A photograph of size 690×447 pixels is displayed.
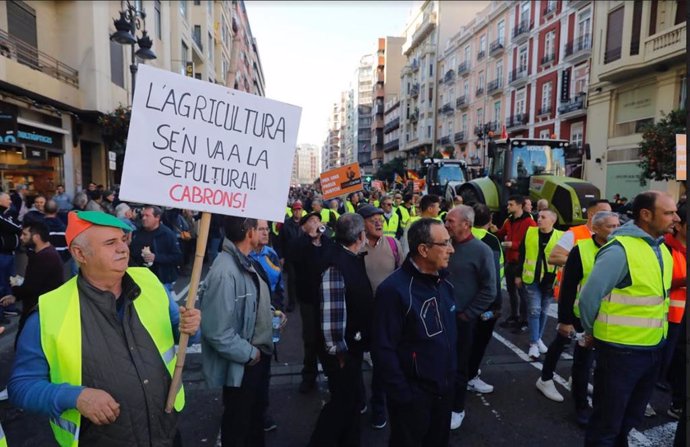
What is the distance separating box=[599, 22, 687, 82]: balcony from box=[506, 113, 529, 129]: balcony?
392 inches

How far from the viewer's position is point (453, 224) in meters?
3.67

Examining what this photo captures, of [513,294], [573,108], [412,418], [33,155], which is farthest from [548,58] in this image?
[412,418]

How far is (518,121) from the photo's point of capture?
110ft

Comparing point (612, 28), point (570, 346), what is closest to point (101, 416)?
point (570, 346)

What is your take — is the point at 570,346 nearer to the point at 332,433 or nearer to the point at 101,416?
the point at 332,433

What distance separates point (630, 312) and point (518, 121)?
34070 mm

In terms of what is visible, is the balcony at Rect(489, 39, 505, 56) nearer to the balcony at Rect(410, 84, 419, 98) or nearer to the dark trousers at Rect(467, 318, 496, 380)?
the balcony at Rect(410, 84, 419, 98)

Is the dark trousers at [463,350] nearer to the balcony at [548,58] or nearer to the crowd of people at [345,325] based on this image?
the crowd of people at [345,325]

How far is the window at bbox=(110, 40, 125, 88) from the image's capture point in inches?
658

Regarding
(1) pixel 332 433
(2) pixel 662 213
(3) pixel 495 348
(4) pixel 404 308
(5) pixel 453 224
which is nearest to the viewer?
(4) pixel 404 308

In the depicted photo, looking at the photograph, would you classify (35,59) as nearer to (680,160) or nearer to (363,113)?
(680,160)

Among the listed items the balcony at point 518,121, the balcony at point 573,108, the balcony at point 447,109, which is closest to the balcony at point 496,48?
the balcony at point 518,121

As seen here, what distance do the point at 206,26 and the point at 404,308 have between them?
125 feet

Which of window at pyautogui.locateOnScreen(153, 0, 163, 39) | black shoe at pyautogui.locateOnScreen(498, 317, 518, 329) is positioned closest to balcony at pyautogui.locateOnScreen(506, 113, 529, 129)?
window at pyautogui.locateOnScreen(153, 0, 163, 39)
